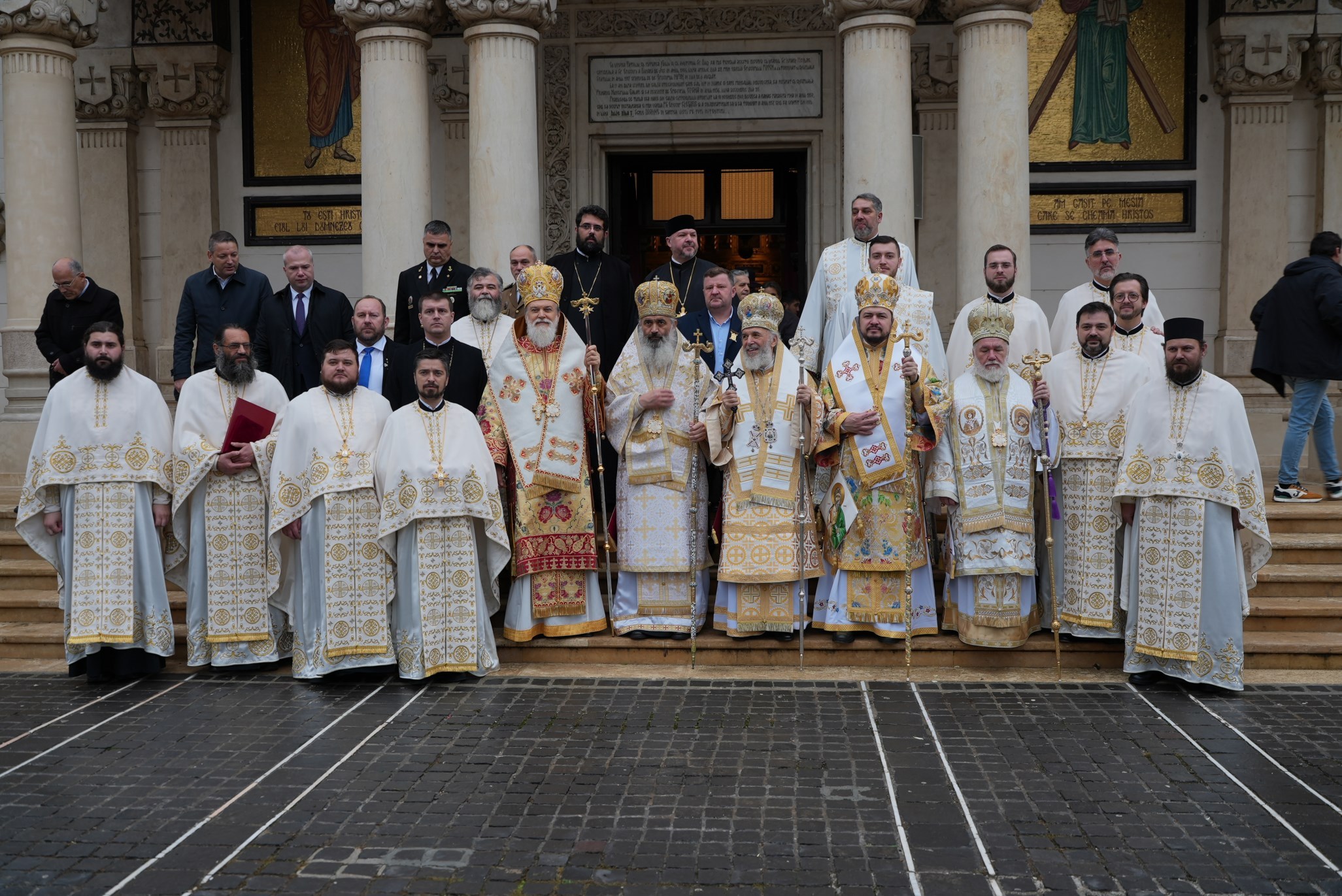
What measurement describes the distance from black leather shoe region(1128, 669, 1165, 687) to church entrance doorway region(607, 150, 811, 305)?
6.86 meters

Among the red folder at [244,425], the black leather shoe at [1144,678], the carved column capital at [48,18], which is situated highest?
the carved column capital at [48,18]

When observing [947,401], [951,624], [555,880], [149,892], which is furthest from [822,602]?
[149,892]

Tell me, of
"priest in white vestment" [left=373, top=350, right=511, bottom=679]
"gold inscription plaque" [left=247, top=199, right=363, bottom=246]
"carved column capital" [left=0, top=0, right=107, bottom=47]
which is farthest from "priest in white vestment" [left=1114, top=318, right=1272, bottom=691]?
"carved column capital" [left=0, top=0, right=107, bottom=47]

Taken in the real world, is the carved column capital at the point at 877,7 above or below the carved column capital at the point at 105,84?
below

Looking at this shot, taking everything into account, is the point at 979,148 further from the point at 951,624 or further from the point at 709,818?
the point at 709,818

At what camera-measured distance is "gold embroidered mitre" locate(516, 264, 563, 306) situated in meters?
7.86

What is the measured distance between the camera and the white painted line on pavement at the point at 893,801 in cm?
437

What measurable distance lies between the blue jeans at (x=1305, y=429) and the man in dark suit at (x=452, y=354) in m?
5.75

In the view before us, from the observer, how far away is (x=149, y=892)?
4312 millimetres

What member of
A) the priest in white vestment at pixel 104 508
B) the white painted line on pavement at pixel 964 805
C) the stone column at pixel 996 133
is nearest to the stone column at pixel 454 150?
the stone column at pixel 996 133

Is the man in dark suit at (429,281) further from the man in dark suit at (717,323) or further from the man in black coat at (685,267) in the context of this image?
the man in dark suit at (717,323)

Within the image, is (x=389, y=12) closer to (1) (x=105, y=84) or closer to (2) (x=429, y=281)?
(2) (x=429, y=281)

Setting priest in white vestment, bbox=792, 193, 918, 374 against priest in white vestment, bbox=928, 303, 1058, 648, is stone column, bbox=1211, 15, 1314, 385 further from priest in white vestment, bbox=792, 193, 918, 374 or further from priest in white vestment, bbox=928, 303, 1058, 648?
priest in white vestment, bbox=928, 303, 1058, 648

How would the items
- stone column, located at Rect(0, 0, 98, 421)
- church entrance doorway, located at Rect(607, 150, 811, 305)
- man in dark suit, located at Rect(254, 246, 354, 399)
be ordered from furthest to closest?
church entrance doorway, located at Rect(607, 150, 811, 305)
stone column, located at Rect(0, 0, 98, 421)
man in dark suit, located at Rect(254, 246, 354, 399)
